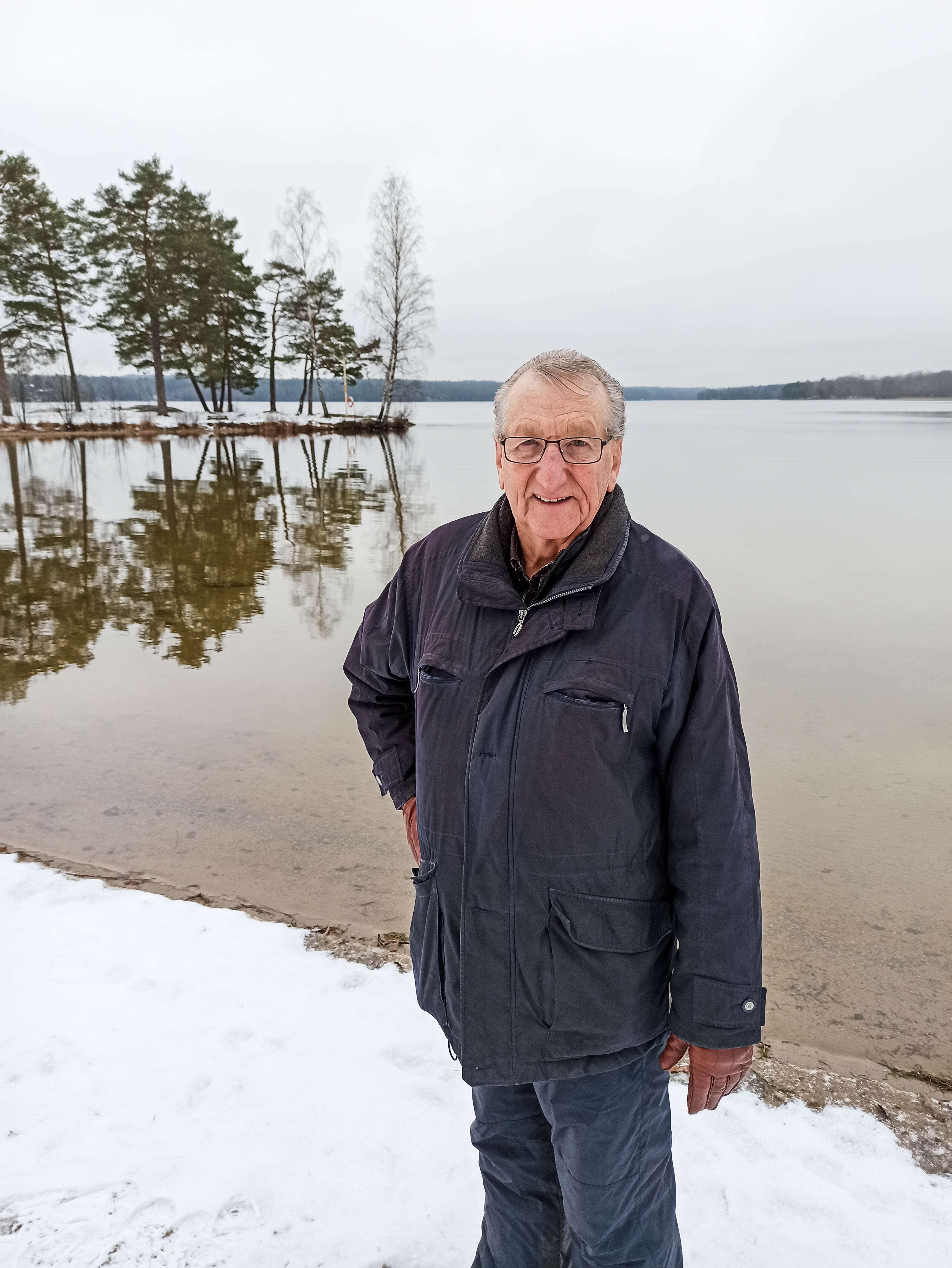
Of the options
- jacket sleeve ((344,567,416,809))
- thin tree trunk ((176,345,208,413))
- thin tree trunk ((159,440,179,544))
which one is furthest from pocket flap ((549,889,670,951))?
thin tree trunk ((176,345,208,413))

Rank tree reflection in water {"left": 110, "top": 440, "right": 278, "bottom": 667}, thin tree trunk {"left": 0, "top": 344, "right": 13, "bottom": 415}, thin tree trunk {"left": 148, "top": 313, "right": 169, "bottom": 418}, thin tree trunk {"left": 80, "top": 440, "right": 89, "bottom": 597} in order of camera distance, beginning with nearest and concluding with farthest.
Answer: tree reflection in water {"left": 110, "top": 440, "right": 278, "bottom": 667}
thin tree trunk {"left": 80, "top": 440, "right": 89, "bottom": 597}
thin tree trunk {"left": 0, "top": 344, "right": 13, "bottom": 415}
thin tree trunk {"left": 148, "top": 313, "right": 169, "bottom": 418}

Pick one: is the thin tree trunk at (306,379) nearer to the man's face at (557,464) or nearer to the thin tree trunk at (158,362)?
the thin tree trunk at (158,362)

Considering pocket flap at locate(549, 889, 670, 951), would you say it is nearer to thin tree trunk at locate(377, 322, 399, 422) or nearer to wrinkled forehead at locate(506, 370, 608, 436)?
wrinkled forehead at locate(506, 370, 608, 436)

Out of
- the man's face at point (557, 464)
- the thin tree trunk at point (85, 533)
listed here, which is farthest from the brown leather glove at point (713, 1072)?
the thin tree trunk at point (85, 533)

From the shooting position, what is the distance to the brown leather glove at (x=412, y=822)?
1.71 metres

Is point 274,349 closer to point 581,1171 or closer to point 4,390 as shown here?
point 4,390

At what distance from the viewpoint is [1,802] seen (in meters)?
3.82

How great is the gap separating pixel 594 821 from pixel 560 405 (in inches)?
28.2

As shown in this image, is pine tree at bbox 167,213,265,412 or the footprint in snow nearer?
the footprint in snow

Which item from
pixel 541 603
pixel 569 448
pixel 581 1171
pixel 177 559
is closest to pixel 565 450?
pixel 569 448

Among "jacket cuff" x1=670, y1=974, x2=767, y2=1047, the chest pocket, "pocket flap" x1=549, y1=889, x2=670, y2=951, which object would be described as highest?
the chest pocket

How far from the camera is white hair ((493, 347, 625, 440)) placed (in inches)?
53.9

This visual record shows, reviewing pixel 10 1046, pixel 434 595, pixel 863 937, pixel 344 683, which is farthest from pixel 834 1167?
pixel 344 683

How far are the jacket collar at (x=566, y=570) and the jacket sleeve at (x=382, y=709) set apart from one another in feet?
1.22
